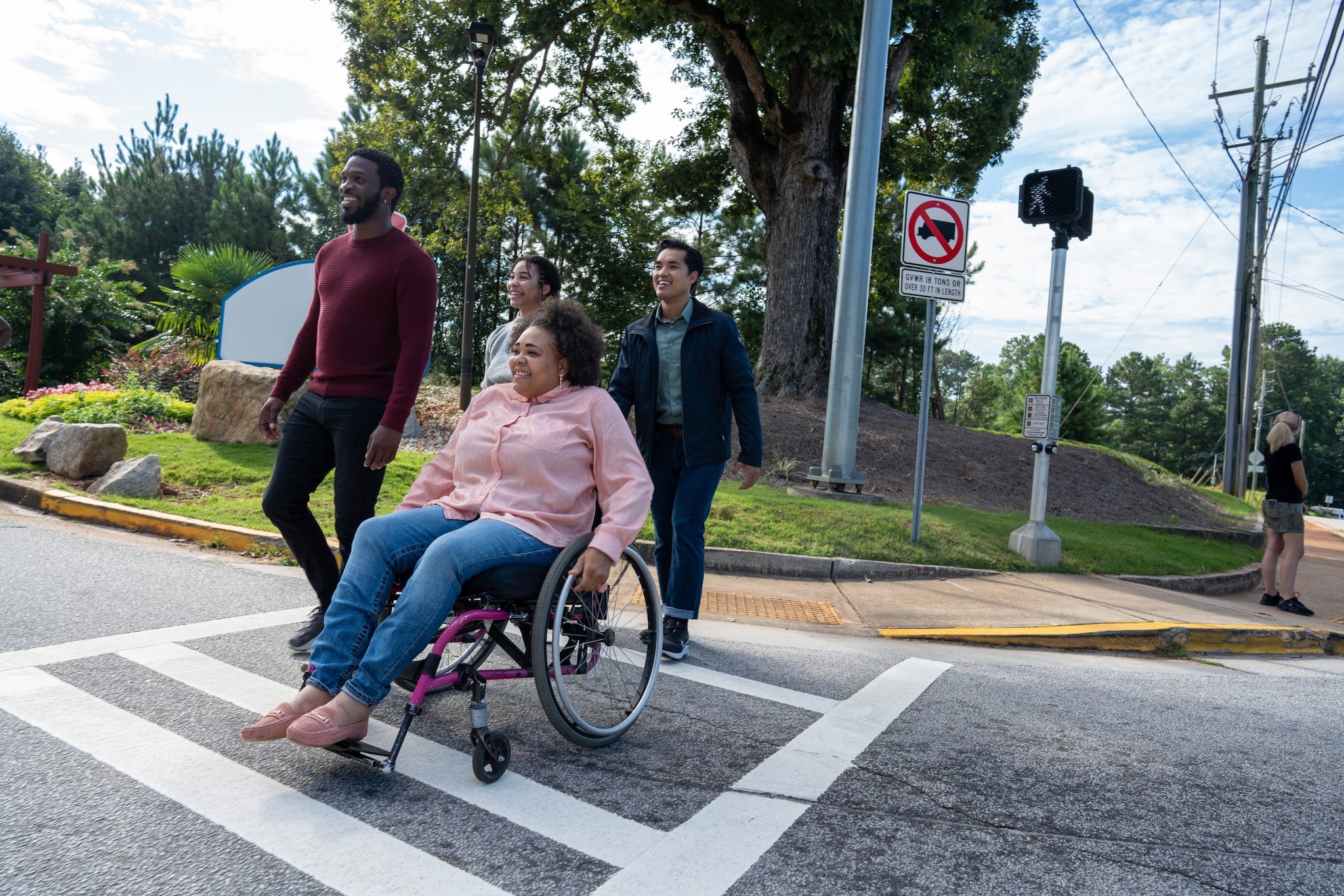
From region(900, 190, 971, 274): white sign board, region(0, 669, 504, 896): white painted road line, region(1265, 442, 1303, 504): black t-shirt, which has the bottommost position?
region(0, 669, 504, 896): white painted road line

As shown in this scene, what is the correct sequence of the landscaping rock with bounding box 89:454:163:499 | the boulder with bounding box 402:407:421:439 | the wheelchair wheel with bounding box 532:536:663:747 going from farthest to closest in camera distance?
the boulder with bounding box 402:407:421:439, the landscaping rock with bounding box 89:454:163:499, the wheelchair wheel with bounding box 532:536:663:747

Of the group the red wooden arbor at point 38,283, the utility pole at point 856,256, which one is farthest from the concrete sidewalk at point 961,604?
the red wooden arbor at point 38,283

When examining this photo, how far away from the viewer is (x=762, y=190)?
14281mm

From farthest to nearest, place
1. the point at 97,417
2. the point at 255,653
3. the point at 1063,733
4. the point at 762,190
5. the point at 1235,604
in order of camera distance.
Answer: the point at 762,190, the point at 97,417, the point at 1235,604, the point at 255,653, the point at 1063,733

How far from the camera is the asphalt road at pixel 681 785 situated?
7.32ft

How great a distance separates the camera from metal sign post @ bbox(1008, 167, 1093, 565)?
307 inches

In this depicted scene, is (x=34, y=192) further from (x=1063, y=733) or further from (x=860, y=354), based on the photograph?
(x=1063, y=733)

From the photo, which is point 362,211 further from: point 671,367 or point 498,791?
point 498,791

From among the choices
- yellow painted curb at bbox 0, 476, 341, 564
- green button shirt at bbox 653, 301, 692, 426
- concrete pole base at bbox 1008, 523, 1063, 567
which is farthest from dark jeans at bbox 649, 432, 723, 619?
concrete pole base at bbox 1008, 523, 1063, 567

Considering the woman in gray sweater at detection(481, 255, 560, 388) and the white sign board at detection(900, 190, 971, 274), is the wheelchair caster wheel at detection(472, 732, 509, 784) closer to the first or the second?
the woman in gray sweater at detection(481, 255, 560, 388)

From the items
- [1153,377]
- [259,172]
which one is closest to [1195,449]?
[1153,377]

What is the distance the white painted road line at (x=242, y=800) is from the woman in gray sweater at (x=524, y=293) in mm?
2091

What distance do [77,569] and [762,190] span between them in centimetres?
1139

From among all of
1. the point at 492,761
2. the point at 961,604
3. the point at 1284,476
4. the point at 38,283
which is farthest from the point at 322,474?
the point at 38,283
